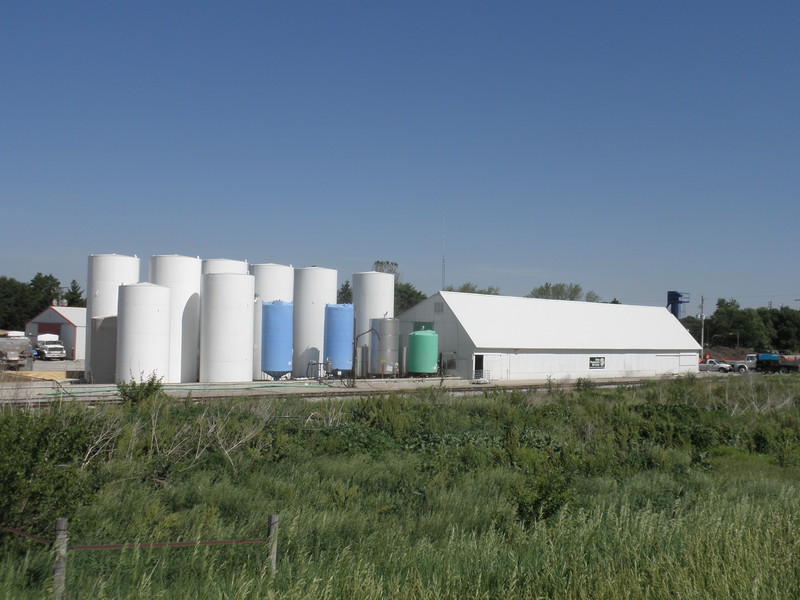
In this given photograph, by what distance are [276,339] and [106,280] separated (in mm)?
9155

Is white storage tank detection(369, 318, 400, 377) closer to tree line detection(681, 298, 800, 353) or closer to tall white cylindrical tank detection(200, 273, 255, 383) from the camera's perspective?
tall white cylindrical tank detection(200, 273, 255, 383)

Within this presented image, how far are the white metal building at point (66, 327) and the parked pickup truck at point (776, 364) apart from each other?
191 feet

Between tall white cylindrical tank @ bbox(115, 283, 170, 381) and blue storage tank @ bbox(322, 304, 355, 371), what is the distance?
9.94 m

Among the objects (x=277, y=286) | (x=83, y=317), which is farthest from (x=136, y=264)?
(x=83, y=317)

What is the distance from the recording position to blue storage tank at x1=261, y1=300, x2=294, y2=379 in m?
35.2

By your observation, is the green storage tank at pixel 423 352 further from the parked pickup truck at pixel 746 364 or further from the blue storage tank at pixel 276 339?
the parked pickup truck at pixel 746 364

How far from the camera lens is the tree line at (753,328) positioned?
92.8 meters

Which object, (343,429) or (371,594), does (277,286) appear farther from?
(371,594)

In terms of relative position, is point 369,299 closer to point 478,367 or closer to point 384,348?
point 384,348

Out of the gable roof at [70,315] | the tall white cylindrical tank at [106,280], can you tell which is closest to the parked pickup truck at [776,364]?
the tall white cylindrical tank at [106,280]

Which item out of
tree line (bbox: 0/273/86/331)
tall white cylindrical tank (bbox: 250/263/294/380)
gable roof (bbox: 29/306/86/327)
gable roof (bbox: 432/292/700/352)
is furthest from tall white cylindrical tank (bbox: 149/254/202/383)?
tree line (bbox: 0/273/86/331)

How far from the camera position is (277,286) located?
128ft

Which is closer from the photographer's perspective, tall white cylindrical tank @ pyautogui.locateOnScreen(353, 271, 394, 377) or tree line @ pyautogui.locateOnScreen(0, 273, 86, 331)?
tall white cylindrical tank @ pyautogui.locateOnScreen(353, 271, 394, 377)

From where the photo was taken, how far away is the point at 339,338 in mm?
38062
